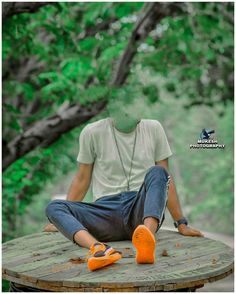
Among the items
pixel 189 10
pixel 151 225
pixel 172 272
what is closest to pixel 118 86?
pixel 189 10

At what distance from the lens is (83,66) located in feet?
14.4

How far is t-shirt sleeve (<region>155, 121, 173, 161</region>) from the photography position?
9.00 ft

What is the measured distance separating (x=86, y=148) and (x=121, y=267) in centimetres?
74

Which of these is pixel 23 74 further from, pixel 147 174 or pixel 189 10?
pixel 147 174

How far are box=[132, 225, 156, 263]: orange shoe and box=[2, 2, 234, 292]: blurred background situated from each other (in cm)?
87

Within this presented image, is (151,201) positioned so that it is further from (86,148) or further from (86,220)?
(86,148)

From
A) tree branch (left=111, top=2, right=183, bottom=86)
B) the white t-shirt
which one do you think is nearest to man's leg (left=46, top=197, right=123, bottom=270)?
the white t-shirt

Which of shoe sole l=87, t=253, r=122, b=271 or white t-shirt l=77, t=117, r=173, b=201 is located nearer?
shoe sole l=87, t=253, r=122, b=271

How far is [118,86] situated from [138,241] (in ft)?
7.18

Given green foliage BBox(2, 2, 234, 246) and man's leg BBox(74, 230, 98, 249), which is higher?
green foliage BBox(2, 2, 234, 246)

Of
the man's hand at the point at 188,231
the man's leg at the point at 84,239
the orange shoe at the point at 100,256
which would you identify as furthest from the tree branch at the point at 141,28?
the orange shoe at the point at 100,256

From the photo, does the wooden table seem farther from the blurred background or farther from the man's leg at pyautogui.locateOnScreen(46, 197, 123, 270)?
the blurred background

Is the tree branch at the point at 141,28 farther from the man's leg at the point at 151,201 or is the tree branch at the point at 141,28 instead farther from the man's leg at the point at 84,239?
the man's leg at the point at 84,239

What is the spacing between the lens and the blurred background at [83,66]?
4.20 m
